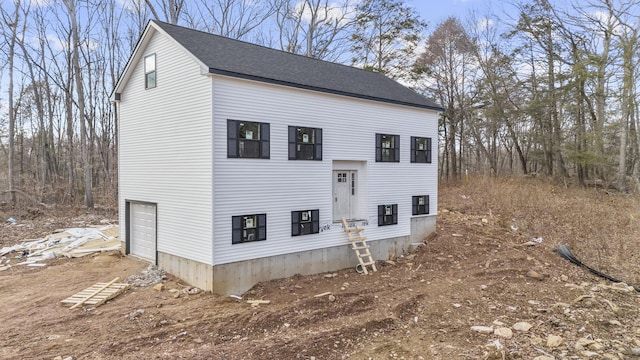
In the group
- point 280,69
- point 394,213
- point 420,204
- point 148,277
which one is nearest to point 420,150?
point 420,204

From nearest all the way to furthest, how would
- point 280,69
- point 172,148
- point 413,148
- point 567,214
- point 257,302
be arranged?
point 257,302, point 172,148, point 280,69, point 413,148, point 567,214

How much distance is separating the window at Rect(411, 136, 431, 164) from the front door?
2.98 m

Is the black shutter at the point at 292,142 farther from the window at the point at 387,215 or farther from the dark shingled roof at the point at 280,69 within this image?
the window at the point at 387,215

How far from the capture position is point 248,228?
9836mm

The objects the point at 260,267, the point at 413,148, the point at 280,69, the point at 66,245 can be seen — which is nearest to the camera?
the point at 260,267

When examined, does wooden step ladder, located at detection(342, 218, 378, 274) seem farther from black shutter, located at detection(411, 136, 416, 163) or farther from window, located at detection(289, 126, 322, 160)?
black shutter, located at detection(411, 136, 416, 163)

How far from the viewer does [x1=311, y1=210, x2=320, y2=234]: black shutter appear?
11282mm

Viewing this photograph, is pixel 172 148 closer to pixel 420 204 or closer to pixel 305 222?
pixel 305 222

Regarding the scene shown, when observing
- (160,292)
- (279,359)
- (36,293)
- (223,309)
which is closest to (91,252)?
(36,293)

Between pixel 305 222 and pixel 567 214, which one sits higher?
pixel 305 222

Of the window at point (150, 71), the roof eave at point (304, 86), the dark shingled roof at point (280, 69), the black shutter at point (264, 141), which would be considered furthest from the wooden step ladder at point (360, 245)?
the window at point (150, 71)

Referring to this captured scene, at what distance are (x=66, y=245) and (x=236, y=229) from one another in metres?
8.03

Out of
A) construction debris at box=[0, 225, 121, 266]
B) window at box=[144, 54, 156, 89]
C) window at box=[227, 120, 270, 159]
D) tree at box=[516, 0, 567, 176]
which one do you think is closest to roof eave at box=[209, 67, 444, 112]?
window at box=[227, 120, 270, 159]

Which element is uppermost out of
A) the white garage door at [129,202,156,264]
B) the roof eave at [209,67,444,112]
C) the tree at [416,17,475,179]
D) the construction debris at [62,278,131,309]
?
the tree at [416,17,475,179]
